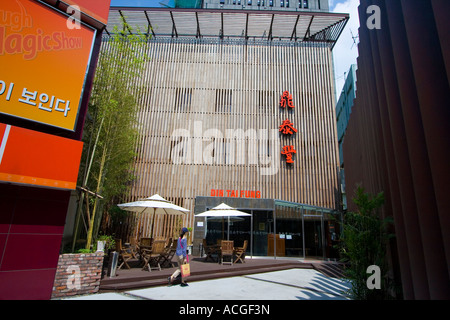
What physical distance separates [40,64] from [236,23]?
13973 millimetres

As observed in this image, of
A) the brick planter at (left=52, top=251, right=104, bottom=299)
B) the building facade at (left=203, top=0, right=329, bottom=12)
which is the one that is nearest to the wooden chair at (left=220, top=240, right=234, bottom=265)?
the brick planter at (left=52, top=251, right=104, bottom=299)

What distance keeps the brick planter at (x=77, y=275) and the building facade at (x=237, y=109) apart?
7.98 m

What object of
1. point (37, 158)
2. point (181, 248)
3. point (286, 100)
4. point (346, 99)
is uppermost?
point (346, 99)

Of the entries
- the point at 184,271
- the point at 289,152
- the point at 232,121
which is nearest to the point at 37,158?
the point at 184,271

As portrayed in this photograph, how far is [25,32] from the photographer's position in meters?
4.48

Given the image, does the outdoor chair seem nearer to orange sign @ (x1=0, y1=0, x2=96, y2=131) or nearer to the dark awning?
orange sign @ (x1=0, y1=0, x2=96, y2=131)

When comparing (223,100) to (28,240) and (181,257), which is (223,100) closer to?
(181,257)

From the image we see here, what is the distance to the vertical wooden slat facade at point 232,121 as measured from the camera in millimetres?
13938

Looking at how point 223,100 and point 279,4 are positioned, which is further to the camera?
point 279,4

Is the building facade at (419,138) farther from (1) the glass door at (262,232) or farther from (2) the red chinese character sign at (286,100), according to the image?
(2) the red chinese character sign at (286,100)

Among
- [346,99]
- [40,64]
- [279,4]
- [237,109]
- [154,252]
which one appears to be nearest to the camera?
[40,64]

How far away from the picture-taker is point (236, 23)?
15883mm

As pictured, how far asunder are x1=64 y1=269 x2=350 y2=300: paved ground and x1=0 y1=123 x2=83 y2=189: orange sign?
2.28 m
